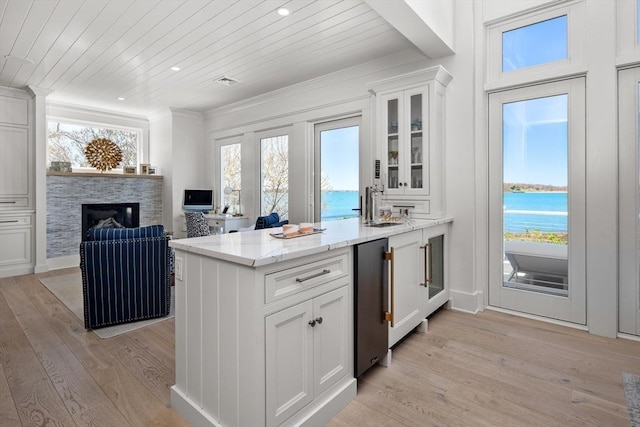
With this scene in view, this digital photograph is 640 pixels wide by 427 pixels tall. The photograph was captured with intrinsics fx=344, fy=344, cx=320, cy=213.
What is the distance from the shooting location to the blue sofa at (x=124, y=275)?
292 cm

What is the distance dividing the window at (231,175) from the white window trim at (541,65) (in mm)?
3984

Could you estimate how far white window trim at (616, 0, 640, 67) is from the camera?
102 inches

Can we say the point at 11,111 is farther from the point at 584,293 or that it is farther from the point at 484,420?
the point at 584,293

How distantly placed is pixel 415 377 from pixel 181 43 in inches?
143

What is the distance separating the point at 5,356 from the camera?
243cm

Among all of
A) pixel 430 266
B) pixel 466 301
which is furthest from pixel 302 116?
pixel 466 301

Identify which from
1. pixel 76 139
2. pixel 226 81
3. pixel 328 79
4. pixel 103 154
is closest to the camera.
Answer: pixel 328 79

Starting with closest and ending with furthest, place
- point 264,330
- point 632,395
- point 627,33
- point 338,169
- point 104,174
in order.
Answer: point 264,330
point 632,395
point 627,33
point 338,169
point 104,174

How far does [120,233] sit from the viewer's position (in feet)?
10.0

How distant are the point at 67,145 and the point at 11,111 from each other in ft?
3.09

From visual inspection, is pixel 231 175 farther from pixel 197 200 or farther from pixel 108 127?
pixel 108 127

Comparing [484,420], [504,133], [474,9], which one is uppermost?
[474,9]

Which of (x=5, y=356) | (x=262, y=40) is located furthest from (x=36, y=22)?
(x=5, y=356)

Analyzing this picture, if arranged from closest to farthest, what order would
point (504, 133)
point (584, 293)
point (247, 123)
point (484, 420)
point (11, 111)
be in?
point (484, 420), point (584, 293), point (504, 133), point (11, 111), point (247, 123)
